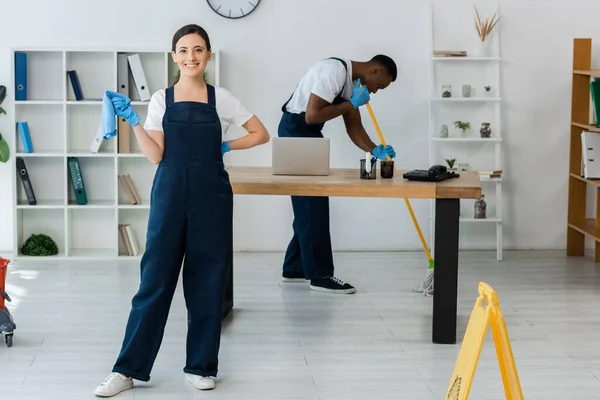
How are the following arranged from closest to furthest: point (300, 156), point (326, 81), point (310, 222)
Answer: point (300, 156)
point (326, 81)
point (310, 222)

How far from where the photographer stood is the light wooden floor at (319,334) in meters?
3.95

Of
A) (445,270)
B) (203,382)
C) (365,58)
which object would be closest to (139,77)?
(365,58)

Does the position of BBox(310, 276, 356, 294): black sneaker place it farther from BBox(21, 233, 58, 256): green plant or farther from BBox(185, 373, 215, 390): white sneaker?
BBox(21, 233, 58, 256): green plant

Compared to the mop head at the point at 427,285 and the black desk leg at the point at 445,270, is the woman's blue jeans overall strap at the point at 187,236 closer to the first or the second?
the black desk leg at the point at 445,270

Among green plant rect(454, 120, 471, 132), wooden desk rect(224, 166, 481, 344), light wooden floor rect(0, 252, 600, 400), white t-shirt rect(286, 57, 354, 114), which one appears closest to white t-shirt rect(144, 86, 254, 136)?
wooden desk rect(224, 166, 481, 344)

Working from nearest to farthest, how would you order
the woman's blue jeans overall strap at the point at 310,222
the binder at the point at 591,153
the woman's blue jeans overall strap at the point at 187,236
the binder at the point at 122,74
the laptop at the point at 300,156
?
the woman's blue jeans overall strap at the point at 187,236, the laptop at the point at 300,156, the woman's blue jeans overall strap at the point at 310,222, the binder at the point at 591,153, the binder at the point at 122,74

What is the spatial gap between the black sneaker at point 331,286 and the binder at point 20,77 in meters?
2.46

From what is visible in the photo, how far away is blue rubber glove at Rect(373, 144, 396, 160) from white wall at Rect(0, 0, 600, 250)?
1409 mm

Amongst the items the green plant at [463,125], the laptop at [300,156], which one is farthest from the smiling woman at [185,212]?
the green plant at [463,125]

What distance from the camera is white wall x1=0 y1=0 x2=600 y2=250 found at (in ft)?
21.9

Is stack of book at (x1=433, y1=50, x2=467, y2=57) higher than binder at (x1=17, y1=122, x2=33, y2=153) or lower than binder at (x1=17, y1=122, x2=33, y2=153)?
higher

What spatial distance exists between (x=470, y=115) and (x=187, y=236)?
144 inches

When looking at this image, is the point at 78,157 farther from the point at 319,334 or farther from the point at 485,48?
the point at 485,48

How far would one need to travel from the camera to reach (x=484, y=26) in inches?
264
